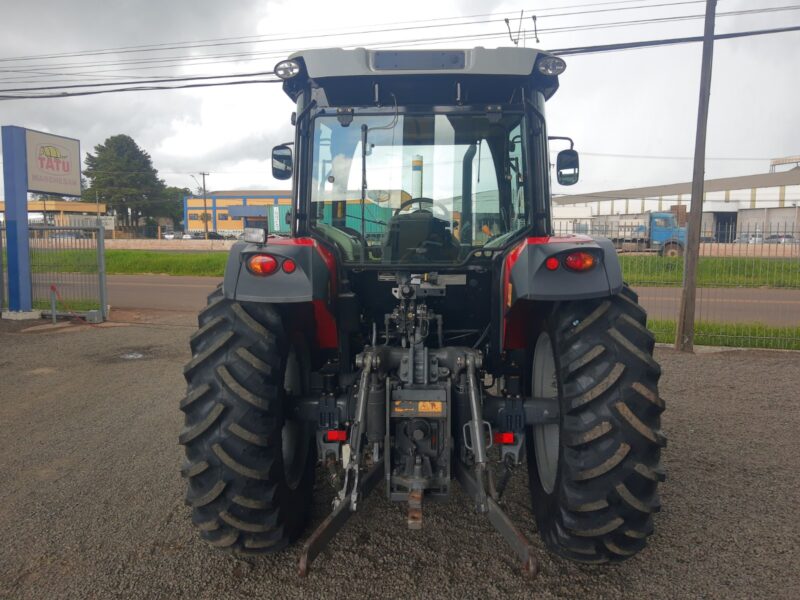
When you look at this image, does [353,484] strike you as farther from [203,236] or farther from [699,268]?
[203,236]

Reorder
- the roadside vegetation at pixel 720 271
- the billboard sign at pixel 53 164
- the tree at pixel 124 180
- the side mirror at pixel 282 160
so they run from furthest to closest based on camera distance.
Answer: the tree at pixel 124 180 < the billboard sign at pixel 53 164 < the roadside vegetation at pixel 720 271 < the side mirror at pixel 282 160

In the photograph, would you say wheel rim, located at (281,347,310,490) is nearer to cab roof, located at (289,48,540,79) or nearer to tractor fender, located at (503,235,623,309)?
tractor fender, located at (503,235,623,309)

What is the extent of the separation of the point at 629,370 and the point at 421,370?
1.00 metres

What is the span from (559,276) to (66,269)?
1206cm

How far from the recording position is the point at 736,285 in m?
10.1

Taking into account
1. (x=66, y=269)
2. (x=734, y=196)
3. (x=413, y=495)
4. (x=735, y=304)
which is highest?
(x=734, y=196)

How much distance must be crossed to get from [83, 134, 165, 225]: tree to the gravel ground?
78.2m

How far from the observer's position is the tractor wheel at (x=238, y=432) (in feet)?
9.53

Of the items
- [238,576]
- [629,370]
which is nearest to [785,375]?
[629,370]

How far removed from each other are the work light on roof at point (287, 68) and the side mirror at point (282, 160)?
2.24 feet

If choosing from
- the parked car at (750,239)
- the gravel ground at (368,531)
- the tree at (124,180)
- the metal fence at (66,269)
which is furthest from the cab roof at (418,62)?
the tree at (124,180)

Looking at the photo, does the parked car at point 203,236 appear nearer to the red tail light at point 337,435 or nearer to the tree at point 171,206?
the tree at point 171,206

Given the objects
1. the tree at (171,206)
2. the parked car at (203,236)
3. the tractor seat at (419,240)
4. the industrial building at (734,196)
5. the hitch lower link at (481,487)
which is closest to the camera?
the hitch lower link at (481,487)

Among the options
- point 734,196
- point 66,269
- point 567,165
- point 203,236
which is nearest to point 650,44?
point 567,165
